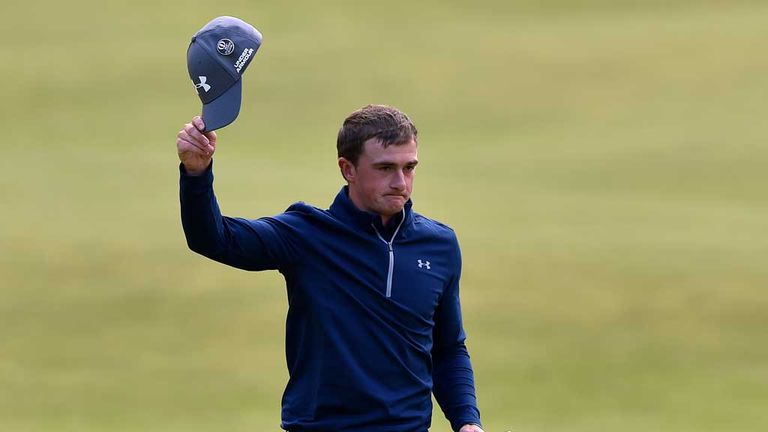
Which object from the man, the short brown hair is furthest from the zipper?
the short brown hair

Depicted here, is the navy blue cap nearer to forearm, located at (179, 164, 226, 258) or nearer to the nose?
forearm, located at (179, 164, 226, 258)

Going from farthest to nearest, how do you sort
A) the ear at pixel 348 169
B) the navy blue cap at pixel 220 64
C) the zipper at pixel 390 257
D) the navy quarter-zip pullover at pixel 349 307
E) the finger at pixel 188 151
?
1. the ear at pixel 348 169
2. the zipper at pixel 390 257
3. the navy quarter-zip pullover at pixel 349 307
4. the navy blue cap at pixel 220 64
5. the finger at pixel 188 151

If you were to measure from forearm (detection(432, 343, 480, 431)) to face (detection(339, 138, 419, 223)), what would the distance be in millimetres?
674

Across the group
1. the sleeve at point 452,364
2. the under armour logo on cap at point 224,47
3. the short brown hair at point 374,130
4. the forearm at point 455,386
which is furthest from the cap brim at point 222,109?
the forearm at point 455,386

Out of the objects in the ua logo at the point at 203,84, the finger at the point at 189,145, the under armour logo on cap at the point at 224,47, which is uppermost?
the under armour logo on cap at the point at 224,47

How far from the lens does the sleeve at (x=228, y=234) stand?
531 centimetres

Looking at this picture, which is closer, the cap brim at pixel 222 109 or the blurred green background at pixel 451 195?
the cap brim at pixel 222 109

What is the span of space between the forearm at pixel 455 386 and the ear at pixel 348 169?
0.79 meters

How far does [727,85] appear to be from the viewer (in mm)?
20844

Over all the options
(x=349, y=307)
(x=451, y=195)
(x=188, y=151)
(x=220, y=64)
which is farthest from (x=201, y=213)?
(x=451, y=195)

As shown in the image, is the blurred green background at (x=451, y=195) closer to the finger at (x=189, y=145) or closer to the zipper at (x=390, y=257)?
the zipper at (x=390, y=257)

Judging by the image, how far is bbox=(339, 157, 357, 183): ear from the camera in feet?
19.2

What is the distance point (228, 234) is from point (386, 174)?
64 cm

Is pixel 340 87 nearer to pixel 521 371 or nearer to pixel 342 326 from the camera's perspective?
pixel 521 371
